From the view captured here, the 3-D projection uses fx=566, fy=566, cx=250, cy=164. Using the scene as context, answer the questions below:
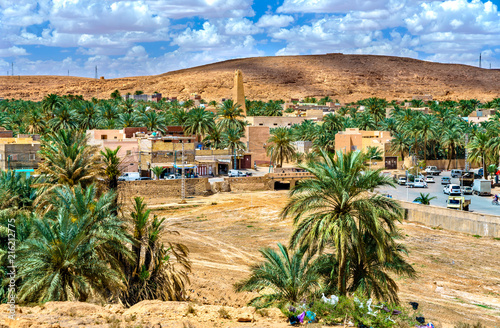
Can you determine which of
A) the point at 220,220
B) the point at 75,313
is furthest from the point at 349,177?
the point at 220,220

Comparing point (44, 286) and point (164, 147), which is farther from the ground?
point (164, 147)

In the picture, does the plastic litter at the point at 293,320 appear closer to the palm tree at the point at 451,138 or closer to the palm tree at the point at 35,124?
the palm tree at the point at 451,138

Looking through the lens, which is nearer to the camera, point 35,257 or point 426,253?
point 35,257

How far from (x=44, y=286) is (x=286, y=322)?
6.28 meters

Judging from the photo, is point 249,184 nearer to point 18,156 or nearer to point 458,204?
point 458,204

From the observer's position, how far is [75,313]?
1275 centimetres

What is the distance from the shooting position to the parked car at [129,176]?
1763 inches

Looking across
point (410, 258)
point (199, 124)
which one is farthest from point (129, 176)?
point (410, 258)

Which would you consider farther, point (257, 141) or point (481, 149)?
point (257, 141)

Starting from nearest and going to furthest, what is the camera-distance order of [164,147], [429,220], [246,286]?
[246,286] < [429,220] < [164,147]

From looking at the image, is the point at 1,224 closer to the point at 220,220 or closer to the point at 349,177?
the point at 349,177

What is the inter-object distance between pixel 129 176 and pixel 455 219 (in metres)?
25.6

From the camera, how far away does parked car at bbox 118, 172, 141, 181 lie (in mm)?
44781

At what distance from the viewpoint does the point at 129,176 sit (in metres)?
46.2
